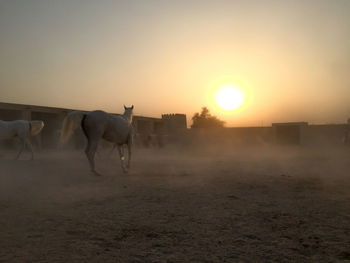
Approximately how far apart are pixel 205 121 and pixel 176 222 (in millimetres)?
53199

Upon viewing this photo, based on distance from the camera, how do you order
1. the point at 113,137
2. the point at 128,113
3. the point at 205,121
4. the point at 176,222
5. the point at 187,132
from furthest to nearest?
the point at 205,121 < the point at 187,132 < the point at 128,113 < the point at 113,137 < the point at 176,222

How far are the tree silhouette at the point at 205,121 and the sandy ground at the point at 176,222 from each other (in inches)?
1962

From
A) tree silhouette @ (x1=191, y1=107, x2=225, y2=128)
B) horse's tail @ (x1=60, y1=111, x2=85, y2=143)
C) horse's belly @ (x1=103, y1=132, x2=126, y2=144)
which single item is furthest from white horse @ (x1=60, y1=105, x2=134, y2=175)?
tree silhouette @ (x1=191, y1=107, x2=225, y2=128)

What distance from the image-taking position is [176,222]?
3441mm

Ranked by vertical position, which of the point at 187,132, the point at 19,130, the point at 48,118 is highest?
the point at 48,118

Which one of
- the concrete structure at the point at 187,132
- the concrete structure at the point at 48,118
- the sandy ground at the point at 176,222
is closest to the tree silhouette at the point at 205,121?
the concrete structure at the point at 187,132

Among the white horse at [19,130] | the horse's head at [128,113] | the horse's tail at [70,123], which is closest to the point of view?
the horse's tail at [70,123]

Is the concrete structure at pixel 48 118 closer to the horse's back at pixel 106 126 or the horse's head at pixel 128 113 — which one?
the horse's head at pixel 128 113

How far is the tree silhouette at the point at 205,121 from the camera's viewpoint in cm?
5594

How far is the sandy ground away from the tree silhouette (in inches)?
1962

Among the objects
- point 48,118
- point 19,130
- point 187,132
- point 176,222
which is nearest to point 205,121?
point 187,132

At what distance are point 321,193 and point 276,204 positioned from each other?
4.20ft

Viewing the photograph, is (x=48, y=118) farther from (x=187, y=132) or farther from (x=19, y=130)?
(x=187, y=132)

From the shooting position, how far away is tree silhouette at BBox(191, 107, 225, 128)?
5594 cm
